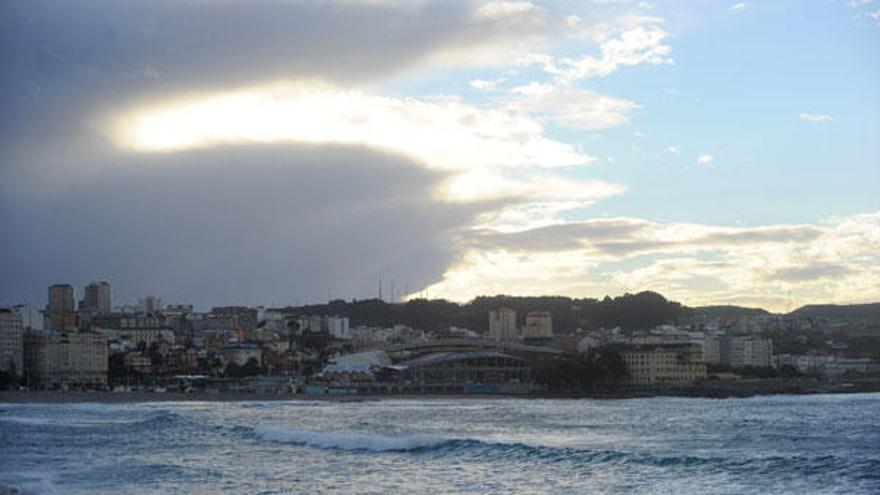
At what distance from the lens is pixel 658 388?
105 m

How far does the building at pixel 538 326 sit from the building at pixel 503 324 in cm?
204

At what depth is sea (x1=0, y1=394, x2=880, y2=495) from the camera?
23.8m

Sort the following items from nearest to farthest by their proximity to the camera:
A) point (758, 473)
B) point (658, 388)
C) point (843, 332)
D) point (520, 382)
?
1. point (758, 473)
2. point (658, 388)
3. point (520, 382)
4. point (843, 332)

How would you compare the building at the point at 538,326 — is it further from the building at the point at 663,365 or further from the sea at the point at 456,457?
the sea at the point at 456,457

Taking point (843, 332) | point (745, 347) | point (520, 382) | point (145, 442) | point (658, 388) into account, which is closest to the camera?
point (145, 442)

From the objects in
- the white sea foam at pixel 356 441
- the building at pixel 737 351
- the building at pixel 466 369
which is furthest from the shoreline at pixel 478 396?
the white sea foam at pixel 356 441

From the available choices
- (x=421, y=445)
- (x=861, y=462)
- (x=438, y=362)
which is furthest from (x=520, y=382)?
(x=861, y=462)

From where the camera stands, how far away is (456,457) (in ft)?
100

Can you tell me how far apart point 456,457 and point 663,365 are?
88498 mm

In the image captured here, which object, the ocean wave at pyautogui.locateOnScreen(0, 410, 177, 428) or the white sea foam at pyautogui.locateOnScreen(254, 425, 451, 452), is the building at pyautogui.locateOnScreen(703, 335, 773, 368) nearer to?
the ocean wave at pyautogui.locateOnScreen(0, 410, 177, 428)

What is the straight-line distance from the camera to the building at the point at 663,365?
376 feet

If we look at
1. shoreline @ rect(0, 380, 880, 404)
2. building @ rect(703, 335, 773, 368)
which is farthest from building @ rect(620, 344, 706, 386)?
building @ rect(703, 335, 773, 368)

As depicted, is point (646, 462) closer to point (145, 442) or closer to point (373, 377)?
point (145, 442)

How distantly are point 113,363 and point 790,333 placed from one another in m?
106
